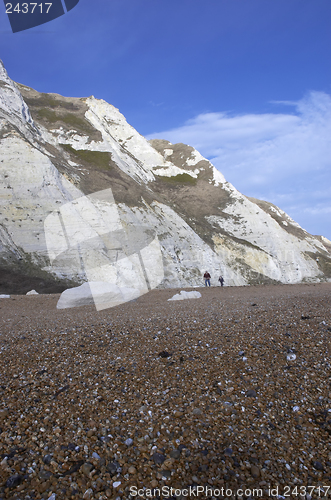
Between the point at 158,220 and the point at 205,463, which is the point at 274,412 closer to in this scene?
the point at 205,463

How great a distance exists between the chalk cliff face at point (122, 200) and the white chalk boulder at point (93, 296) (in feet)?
37.1

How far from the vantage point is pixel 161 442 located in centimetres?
338

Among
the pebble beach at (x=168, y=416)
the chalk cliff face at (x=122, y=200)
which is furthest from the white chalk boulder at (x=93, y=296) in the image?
the chalk cliff face at (x=122, y=200)

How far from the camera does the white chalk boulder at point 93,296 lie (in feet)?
46.2

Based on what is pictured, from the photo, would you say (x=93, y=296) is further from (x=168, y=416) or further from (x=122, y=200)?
(x=122, y=200)

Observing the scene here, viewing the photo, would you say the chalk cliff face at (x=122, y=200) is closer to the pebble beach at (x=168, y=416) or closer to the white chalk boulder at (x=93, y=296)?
the white chalk boulder at (x=93, y=296)

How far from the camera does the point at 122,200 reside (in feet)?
126

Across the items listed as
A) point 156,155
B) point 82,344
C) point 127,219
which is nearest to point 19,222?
point 127,219

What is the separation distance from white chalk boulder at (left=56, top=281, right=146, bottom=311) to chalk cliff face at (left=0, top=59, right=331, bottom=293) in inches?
445

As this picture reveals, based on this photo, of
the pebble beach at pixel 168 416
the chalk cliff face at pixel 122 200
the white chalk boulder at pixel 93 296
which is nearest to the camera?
the pebble beach at pixel 168 416

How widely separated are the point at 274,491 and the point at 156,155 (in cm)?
6597

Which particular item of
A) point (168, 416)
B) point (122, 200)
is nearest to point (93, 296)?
point (168, 416)

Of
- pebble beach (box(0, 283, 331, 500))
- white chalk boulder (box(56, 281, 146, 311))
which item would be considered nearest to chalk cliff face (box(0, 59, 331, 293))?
white chalk boulder (box(56, 281, 146, 311))

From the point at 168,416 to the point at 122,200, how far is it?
36260 mm
